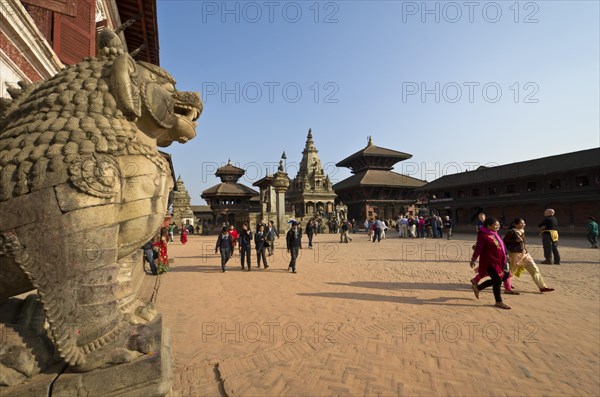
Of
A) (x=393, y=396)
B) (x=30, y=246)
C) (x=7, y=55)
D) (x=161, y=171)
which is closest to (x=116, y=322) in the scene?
(x=30, y=246)

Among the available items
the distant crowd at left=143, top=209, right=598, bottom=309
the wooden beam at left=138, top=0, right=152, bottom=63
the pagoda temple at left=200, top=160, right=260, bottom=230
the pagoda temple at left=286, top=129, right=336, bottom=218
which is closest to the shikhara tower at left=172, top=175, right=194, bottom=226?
the pagoda temple at left=200, top=160, right=260, bottom=230

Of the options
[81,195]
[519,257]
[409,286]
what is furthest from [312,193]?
[81,195]

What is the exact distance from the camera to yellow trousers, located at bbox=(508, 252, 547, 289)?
20.8ft

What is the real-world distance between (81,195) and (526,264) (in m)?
7.94

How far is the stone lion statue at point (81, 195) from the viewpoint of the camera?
2.03 m

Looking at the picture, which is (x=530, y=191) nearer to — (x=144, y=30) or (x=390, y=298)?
(x=390, y=298)

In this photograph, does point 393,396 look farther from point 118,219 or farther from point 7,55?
point 7,55

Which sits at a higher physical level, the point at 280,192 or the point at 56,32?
the point at 56,32

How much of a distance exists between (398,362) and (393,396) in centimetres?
70

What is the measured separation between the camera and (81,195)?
2.12 meters

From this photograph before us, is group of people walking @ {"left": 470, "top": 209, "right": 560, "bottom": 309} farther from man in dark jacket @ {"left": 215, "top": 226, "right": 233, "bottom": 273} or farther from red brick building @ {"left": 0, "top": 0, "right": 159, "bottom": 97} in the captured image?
red brick building @ {"left": 0, "top": 0, "right": 159, "bottom": 97}

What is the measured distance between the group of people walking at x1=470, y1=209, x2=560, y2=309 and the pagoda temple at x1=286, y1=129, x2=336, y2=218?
3325 centimetres

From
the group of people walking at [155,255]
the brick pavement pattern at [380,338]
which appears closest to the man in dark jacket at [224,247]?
the group of people walking at [155,255]

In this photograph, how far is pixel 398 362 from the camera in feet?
11.6
